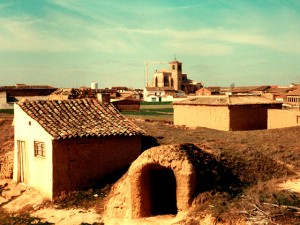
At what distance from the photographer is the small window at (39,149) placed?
54.9ft

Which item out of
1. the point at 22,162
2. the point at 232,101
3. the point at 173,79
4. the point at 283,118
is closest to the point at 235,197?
the point at 22,162

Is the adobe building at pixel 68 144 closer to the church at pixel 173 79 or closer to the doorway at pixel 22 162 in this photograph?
the doorway at pixel 22 162

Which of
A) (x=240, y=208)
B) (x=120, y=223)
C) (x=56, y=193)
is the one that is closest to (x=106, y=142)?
(x=56, y=193)

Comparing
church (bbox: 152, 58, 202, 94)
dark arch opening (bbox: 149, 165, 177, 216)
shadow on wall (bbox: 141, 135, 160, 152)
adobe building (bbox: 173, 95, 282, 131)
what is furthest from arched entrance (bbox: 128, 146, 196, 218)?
church (bbox: 152, 58, 202, 94)

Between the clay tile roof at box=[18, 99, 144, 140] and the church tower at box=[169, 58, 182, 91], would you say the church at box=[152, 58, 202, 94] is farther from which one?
the clay tile roof at box=[18, 99, 144, 140]

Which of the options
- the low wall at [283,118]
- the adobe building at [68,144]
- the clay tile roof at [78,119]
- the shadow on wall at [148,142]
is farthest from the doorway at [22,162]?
the low wall at [283,118]

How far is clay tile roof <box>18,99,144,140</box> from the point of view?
16.6 metres

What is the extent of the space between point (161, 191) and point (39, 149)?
5.69 meters

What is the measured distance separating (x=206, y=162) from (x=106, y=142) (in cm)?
499

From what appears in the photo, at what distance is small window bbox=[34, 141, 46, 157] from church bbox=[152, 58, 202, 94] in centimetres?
10912

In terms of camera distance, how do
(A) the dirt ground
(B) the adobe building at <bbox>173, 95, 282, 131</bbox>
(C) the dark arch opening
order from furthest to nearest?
(B) the adobe building at <bbox>173, 95, 282, 131</bbox>
(C) the dark arch opening
(A) the dirt ground

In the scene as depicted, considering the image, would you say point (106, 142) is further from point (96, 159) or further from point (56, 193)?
point (56, 193)

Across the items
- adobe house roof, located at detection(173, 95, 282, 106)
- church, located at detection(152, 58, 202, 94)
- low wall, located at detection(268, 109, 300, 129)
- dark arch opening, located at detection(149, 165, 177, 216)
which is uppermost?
church, located at detection(152, 58, 202, 94)

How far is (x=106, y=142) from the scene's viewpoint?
1708 centimetres
